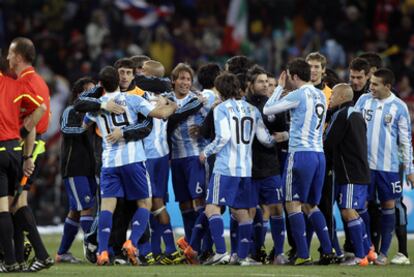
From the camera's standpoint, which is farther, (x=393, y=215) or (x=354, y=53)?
(x=354, y=53)

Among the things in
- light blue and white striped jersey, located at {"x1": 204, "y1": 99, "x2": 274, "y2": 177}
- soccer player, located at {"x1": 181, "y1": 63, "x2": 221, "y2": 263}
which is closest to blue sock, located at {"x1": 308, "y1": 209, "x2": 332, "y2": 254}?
light blue and white striped jersey, located at {"x1": 204, "y1": 99, "x2": 274, "y2": 177}

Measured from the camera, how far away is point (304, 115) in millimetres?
14836

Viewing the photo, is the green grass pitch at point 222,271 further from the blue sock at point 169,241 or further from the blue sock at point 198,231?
the blue sock at point 169,241

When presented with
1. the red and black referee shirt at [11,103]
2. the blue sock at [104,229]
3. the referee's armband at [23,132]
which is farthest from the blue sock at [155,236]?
the red and black referee shirt at [11,103]

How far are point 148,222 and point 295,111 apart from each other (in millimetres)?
2334

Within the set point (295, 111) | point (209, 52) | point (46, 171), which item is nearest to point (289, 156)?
point (295, 111)

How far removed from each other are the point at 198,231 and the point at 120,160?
1424 mm

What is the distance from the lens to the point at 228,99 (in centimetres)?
1517

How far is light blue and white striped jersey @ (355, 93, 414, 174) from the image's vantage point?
1562cm

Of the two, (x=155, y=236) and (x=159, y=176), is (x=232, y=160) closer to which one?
(x=159, y=176)

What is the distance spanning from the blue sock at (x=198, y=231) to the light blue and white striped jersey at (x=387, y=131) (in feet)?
6.78

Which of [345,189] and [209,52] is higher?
[209,52]

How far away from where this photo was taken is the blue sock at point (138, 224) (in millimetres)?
14891

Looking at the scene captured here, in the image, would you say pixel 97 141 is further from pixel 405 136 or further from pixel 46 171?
pixel 46 171
